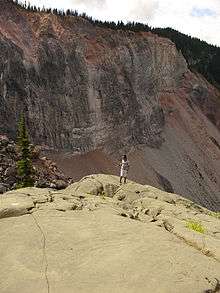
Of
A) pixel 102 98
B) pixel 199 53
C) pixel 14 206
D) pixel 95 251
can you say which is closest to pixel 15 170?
pixel 14 206

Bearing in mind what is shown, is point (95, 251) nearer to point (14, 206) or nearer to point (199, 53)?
point (14, 206)

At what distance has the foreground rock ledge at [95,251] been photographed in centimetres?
935

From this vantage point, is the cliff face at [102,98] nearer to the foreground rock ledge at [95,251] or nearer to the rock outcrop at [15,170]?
the rock outcrop at [15,170]

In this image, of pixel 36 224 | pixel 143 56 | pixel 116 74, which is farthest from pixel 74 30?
pixel 36 224

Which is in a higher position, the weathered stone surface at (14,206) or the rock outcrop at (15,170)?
the weathered stone surface at (14,206)

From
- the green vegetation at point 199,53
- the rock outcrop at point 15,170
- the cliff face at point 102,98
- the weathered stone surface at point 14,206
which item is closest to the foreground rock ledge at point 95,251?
the weathered stone surface at point 14,206

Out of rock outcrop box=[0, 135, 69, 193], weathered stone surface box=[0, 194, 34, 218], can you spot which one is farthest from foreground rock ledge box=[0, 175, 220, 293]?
rock outcrop box=[0, 135, 69, 193]

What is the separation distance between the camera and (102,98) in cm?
5706

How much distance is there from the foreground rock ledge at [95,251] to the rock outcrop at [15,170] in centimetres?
1948

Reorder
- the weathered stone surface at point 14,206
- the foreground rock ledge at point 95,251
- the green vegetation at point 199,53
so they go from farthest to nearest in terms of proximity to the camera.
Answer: the green vegetation at point 199,53 → the weathered stone surface at point 14,206 → the foreground rock ledge at point 95,251

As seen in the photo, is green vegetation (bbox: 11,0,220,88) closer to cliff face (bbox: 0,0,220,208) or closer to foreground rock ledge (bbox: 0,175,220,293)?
cliff face (bbox: 0,0,220,208)

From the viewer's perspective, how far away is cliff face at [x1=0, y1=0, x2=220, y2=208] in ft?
161

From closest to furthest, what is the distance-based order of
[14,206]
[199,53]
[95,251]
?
[95,251] → [14,206] → [199,53]

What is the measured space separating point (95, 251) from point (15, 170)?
84.0 ft
